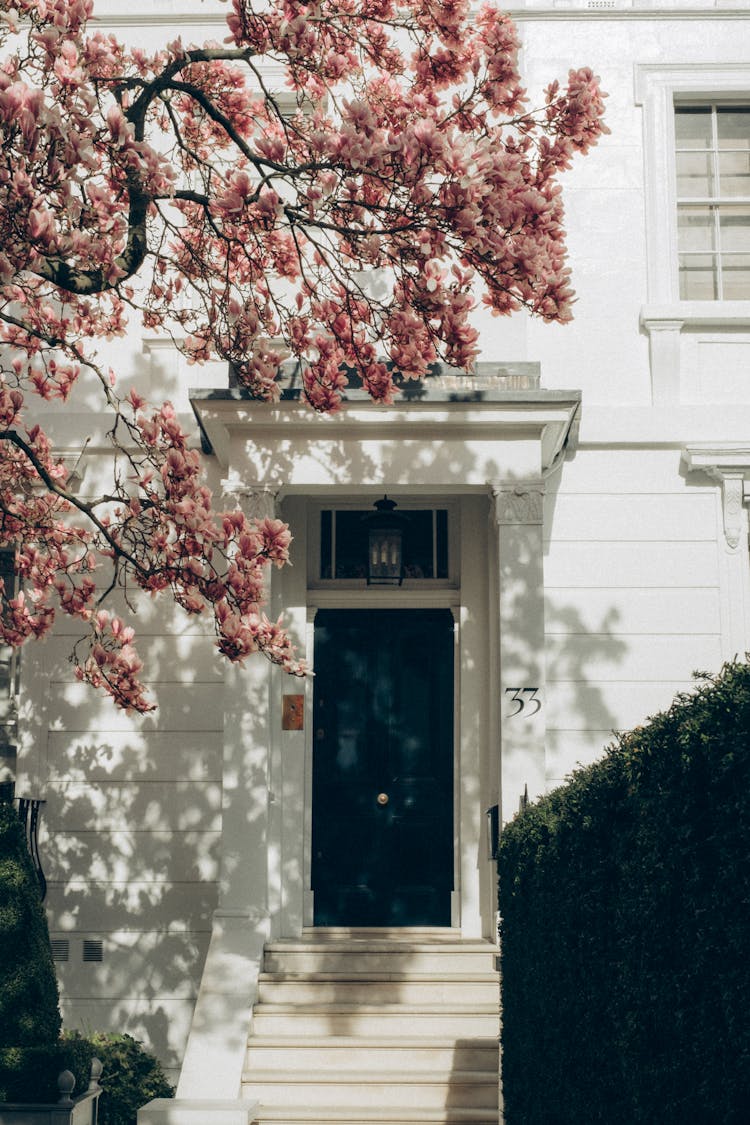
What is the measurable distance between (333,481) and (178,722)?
7.45 ft

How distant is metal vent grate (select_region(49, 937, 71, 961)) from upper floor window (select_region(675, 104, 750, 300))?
6.85 metres

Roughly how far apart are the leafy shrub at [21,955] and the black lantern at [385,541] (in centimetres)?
339

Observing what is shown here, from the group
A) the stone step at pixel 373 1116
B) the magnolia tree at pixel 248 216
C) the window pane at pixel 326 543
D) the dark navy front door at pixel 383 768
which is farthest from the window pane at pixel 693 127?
the stone step at pixel 373 1116

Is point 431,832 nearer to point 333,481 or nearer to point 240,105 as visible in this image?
Result: point 333,481

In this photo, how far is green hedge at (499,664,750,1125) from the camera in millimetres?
3021

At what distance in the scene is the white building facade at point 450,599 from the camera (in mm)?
9031

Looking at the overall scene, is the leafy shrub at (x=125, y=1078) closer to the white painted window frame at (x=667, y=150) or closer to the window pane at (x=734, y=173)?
the white painted window frame at (x=667, y=150)

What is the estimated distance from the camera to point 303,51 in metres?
5.84

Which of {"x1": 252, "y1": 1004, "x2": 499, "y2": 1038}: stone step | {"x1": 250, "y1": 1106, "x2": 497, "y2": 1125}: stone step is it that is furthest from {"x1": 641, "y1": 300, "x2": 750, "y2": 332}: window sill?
{"x1": 250, "y1": 1106, "x2": 497, "y2": 1125}: stone step

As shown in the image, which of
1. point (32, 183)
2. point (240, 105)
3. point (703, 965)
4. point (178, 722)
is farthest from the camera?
point (178, 722)

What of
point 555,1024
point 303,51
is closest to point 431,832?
point 555,1024

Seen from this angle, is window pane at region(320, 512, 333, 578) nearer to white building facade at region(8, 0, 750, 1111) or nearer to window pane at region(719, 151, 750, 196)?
white building facade at region(8, 0, 750, 1111)

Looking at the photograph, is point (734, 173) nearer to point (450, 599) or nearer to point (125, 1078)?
point (450, 599)

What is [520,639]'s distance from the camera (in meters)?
8.87
